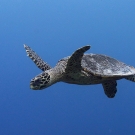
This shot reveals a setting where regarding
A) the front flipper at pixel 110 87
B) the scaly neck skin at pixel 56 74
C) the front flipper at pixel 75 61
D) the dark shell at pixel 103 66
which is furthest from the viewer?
the front flipper at pixel 110 87

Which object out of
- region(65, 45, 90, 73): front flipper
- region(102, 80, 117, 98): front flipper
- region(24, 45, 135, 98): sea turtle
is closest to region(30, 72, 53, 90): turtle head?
region(24, 45, 135, 98): sea turtle

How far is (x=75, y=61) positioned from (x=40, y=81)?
0.58 meters

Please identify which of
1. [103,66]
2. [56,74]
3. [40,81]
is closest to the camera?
[40,81]

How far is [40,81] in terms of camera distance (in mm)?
3889

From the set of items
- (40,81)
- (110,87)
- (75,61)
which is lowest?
(40,81)

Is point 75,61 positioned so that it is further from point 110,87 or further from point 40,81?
point 110,87

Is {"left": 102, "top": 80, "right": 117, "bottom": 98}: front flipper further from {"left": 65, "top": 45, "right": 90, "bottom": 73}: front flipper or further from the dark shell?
{"left": 65, "top": 45, "right": 90, "bottom": 73}: front flipper

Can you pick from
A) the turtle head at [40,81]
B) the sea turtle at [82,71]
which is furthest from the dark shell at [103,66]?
the turtle head at [40,81]

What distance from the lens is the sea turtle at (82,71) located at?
391cm

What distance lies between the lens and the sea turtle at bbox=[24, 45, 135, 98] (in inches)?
154

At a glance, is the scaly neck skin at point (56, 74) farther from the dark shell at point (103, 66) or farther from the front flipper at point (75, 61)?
the dark shell at point (103, 66)

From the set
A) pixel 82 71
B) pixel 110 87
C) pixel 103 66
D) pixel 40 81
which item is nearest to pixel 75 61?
pixel 82 71

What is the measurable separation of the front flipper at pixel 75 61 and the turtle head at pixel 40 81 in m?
0.34

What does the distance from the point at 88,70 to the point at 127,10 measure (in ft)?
49.5
